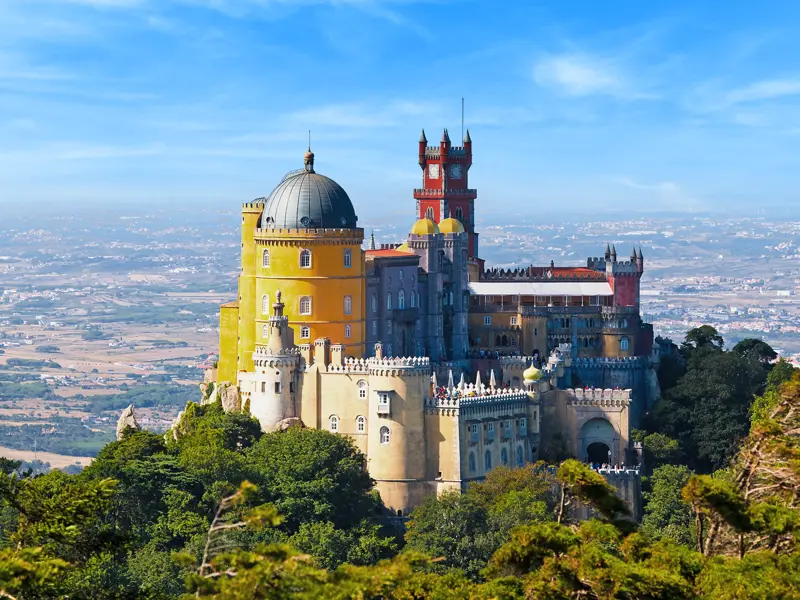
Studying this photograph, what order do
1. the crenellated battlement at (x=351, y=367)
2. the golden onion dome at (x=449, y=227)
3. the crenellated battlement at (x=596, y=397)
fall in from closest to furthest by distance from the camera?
the crenellated battlement at (x=351, y=367) → the crenellated battlement at (x=596, y=397) → the golden onion dome at (x=449, y=227)

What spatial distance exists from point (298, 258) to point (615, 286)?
24006 millimetres

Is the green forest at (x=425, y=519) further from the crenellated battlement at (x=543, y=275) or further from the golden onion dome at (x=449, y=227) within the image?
the golden onion dome at (x=449, y=227)

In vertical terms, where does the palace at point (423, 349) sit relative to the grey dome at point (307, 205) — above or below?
below

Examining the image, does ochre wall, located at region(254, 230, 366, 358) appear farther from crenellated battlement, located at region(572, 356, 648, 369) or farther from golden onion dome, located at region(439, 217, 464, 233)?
crenellated battlement, located at region(572, 356, 648, 369)

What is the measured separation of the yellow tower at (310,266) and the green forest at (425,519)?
23.0 feet

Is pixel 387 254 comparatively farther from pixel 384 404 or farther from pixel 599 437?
pixel 384 404

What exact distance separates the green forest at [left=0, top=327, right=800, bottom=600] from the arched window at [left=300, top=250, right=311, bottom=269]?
9.47 metres

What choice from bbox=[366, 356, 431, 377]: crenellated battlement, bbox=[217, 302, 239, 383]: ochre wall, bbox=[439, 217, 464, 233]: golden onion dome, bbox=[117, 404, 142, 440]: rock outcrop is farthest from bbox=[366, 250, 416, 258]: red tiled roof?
bbox=[117, 404, 142, 440]: rock outcrop

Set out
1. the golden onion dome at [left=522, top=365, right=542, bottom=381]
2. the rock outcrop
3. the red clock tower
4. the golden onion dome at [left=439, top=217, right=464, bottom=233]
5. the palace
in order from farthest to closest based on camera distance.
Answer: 1. the red clock tower
2. the golden onion dome at [left=439, top=217, right=464, bottom=233]
3. the rock outcrop
4. the golden onion dome at [left=522, top=365, right=542, bottom=381]
5. the palace

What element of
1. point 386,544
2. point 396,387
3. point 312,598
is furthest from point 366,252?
point 312,598

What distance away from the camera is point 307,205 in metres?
108

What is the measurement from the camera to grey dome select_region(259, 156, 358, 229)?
108375 mm

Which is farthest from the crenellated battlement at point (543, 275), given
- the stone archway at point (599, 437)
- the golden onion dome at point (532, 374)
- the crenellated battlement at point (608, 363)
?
the golden onion dome at point (532, 374)

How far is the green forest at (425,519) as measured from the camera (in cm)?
5719
